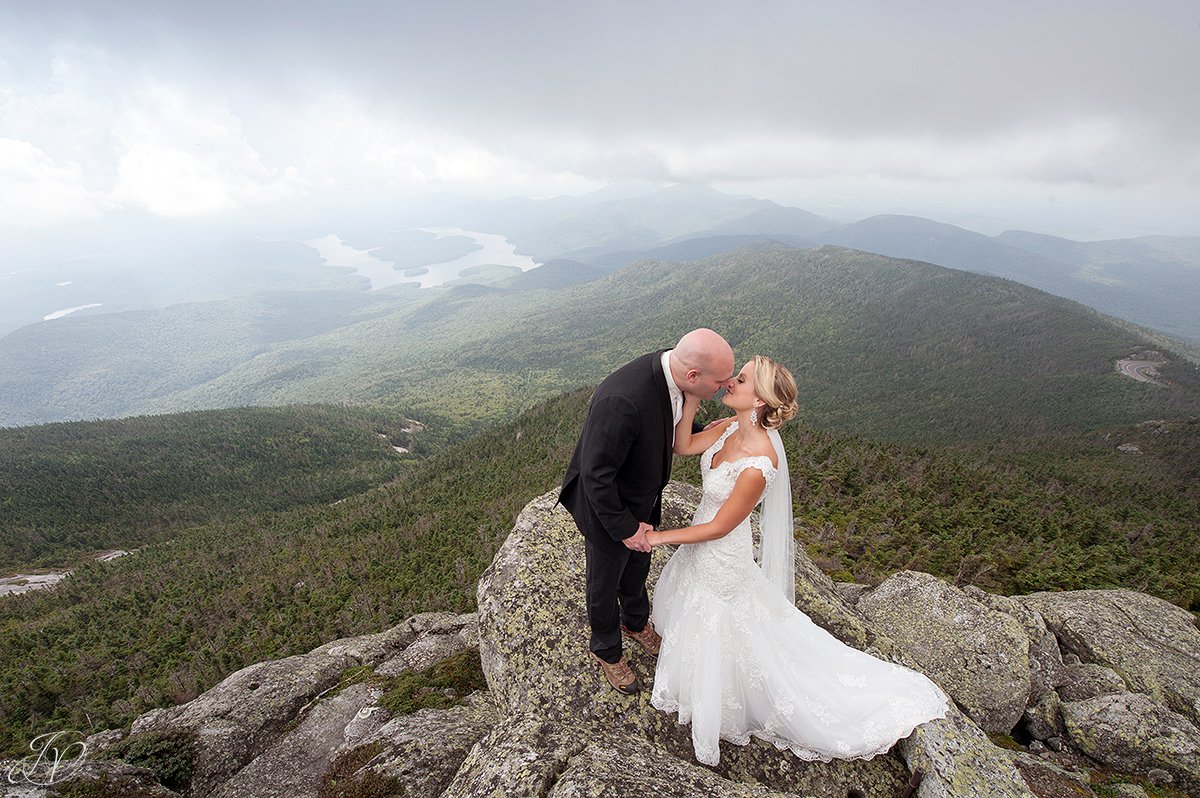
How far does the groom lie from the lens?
15.3ft

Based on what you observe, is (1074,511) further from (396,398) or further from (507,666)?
(396,398)

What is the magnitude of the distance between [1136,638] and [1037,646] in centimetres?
312

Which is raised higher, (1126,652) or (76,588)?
(1126,652)

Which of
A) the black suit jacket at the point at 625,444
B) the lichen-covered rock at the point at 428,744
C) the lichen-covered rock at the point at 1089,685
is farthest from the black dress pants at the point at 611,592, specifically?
the lichen-covered rock at the point at 1089,685

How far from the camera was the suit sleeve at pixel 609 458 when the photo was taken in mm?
4680

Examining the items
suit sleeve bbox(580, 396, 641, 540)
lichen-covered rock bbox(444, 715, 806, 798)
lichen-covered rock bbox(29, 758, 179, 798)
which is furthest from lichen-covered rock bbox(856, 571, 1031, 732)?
lichen-covered rock bbox(29, 758, 179, 798)

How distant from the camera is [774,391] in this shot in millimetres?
4695

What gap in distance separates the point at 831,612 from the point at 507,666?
15.2 ft

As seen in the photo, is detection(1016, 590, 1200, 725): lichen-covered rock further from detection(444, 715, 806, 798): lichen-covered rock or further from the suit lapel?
the suit lapel

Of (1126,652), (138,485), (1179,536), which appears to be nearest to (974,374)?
(1179,536)

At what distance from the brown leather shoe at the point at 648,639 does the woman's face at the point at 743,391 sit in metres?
3.34

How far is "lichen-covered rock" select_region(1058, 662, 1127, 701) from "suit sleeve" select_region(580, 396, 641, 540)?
901 cm

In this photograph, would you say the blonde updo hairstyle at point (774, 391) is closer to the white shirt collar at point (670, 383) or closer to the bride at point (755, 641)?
the bride at point (755, 641)

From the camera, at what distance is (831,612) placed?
22.6 ft
